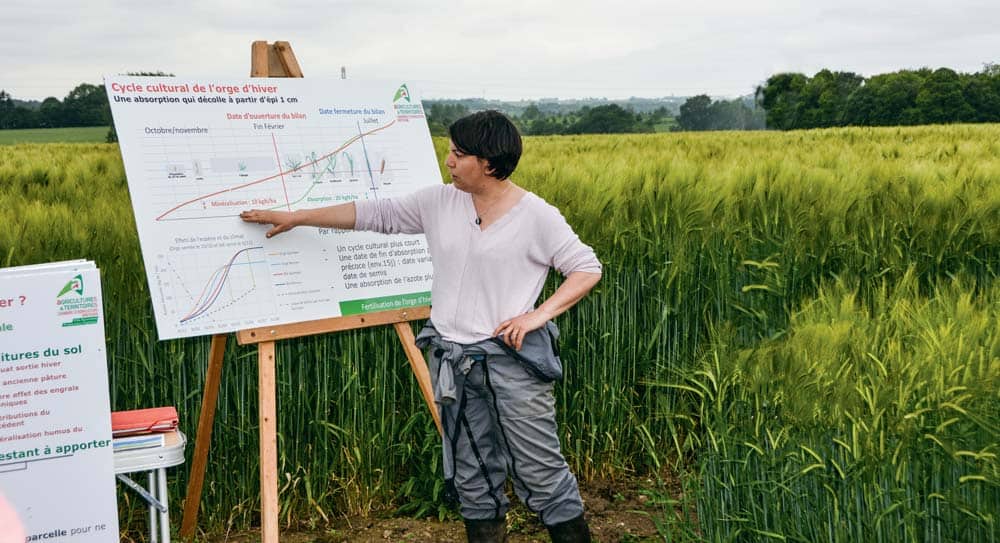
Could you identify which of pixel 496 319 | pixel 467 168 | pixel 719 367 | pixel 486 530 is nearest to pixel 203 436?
pixel 486 530

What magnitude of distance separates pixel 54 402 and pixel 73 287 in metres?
0.30

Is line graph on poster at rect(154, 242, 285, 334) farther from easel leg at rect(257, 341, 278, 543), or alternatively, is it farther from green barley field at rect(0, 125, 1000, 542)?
green barley field at rect(0, 125, 1000, 542)

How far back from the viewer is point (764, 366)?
272 centimetres

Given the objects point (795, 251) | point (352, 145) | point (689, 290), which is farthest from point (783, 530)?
point (352, 145)

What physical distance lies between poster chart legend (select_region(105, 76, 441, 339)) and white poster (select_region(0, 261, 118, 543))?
437 millimetres

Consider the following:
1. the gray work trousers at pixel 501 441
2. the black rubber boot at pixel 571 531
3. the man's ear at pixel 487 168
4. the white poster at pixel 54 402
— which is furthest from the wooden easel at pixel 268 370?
the man's ear at pixel 487 168

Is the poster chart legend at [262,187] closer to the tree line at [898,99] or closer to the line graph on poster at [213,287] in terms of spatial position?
→ the line graph on poster at [213,287]

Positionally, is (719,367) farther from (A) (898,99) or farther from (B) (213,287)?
(A) (898,99)

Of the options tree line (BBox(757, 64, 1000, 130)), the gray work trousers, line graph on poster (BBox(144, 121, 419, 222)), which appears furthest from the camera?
tree line (BBox(757, 64, 1000, 130))

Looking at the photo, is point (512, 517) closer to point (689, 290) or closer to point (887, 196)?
point (689, 290)

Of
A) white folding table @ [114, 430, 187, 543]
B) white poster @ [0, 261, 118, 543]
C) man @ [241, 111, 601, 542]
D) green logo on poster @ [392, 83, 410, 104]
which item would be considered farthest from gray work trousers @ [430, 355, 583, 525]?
green logo on poster @ [392, 83, 410, 104]

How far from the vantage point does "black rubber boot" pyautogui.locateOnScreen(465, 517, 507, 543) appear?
3088mm

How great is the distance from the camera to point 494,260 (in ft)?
9.07

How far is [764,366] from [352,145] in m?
1.63
